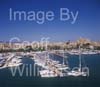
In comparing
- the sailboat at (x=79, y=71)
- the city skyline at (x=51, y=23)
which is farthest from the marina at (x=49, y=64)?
the city skyline at (x=51, y=23)

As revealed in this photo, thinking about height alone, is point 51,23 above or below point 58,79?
above

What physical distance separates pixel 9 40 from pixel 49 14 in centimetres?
54

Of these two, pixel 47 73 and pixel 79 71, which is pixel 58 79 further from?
pixel 79 71

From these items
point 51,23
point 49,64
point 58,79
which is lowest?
point 58,79

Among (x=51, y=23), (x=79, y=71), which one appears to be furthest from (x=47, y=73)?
(x=51, y=23)

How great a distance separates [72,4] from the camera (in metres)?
3.64

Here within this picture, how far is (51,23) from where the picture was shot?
3674 mm

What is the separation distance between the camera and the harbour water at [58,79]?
3.62 meters

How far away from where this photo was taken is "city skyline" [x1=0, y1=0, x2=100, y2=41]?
12.0ft

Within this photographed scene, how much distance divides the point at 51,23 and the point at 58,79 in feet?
2.10

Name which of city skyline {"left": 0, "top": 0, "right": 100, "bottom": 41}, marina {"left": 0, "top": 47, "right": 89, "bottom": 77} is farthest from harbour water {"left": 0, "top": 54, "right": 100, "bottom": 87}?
city skyline {"left": 0, "top": 0, "right": 100, "bottom": 41}

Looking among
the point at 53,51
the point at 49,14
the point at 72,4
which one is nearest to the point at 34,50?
the point at 53,51

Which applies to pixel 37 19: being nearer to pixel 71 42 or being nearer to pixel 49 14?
pixel 49 14

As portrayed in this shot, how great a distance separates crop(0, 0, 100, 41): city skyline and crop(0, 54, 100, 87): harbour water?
264 millimetres
